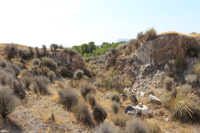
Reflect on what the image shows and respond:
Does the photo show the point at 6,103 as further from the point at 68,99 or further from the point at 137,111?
the point at 137,111

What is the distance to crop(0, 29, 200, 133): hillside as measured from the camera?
14.2 feet

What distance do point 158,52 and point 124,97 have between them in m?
4.65

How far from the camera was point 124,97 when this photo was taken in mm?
8250

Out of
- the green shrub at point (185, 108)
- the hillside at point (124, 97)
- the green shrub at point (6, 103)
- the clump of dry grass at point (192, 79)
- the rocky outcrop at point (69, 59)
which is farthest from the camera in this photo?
the rocky outcrop at point (69, 59)

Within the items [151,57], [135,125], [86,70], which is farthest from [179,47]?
[86,70]

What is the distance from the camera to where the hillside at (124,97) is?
4328 millimetres

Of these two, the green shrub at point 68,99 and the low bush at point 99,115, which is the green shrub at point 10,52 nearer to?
the green shrub at point 68,99

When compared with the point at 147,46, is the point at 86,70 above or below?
below

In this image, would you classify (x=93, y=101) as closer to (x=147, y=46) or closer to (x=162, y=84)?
(x=162, y=84)

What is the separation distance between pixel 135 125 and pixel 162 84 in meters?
5.38

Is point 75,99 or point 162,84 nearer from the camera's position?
point 75,99

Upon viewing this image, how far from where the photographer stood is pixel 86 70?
15.4 metres

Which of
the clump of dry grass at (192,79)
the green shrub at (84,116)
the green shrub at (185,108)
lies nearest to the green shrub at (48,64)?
the green shrub at (84,116)

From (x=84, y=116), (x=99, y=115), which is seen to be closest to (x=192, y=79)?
(x=99, y=115)
